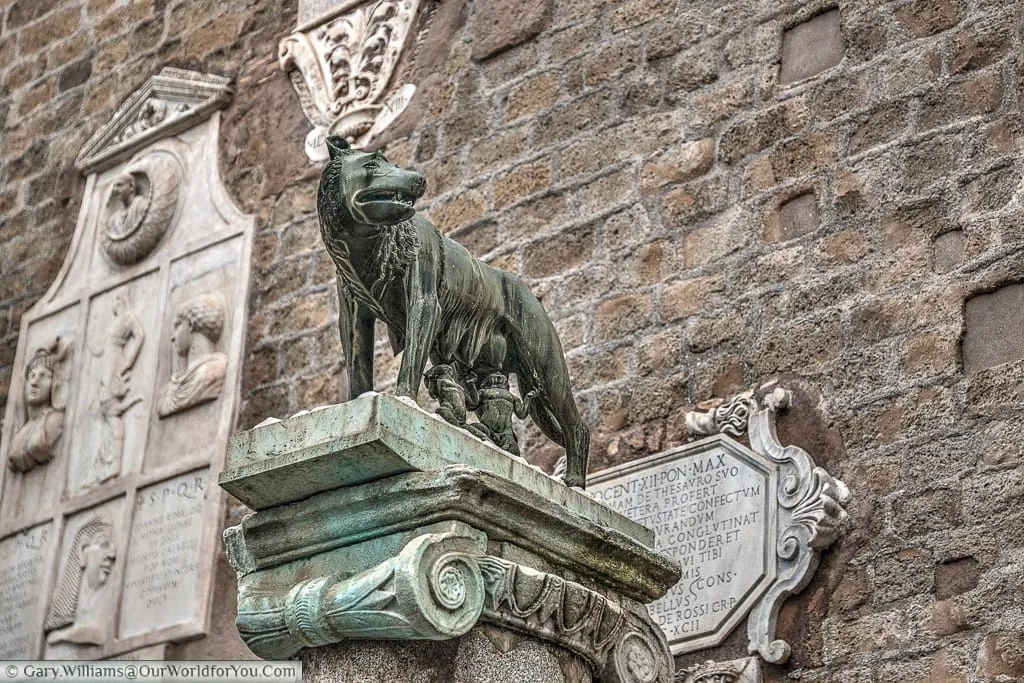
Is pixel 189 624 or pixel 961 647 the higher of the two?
pixel 189 624

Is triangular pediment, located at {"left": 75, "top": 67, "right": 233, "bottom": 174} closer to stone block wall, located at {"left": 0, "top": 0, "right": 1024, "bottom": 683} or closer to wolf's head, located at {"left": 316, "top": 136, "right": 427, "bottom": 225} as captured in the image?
stone block wall, located at {"left": 0, "top": 0, "right": 1024, "bottom": 683}

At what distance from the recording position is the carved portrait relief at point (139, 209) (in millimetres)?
7816

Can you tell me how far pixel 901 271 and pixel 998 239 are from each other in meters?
0.31

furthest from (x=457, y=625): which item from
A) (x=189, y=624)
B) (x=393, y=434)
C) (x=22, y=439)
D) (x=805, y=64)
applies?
(x=22, y=439)

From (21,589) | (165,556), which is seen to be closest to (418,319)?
(165,556)

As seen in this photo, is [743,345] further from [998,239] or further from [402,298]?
[402,298]

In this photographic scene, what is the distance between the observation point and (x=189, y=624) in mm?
6793

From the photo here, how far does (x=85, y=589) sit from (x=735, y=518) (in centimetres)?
299

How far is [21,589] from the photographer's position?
7.51 meters

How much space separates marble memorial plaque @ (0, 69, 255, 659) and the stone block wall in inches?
7.3

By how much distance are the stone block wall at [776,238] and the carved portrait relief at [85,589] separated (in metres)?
0.77

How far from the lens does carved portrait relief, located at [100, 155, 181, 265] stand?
25.6ft

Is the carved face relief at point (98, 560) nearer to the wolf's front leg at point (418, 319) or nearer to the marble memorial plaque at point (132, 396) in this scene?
the marble memorial plaque at point (132, 396)

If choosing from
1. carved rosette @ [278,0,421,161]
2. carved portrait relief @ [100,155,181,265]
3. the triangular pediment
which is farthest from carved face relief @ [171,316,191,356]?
the triangular pediment
